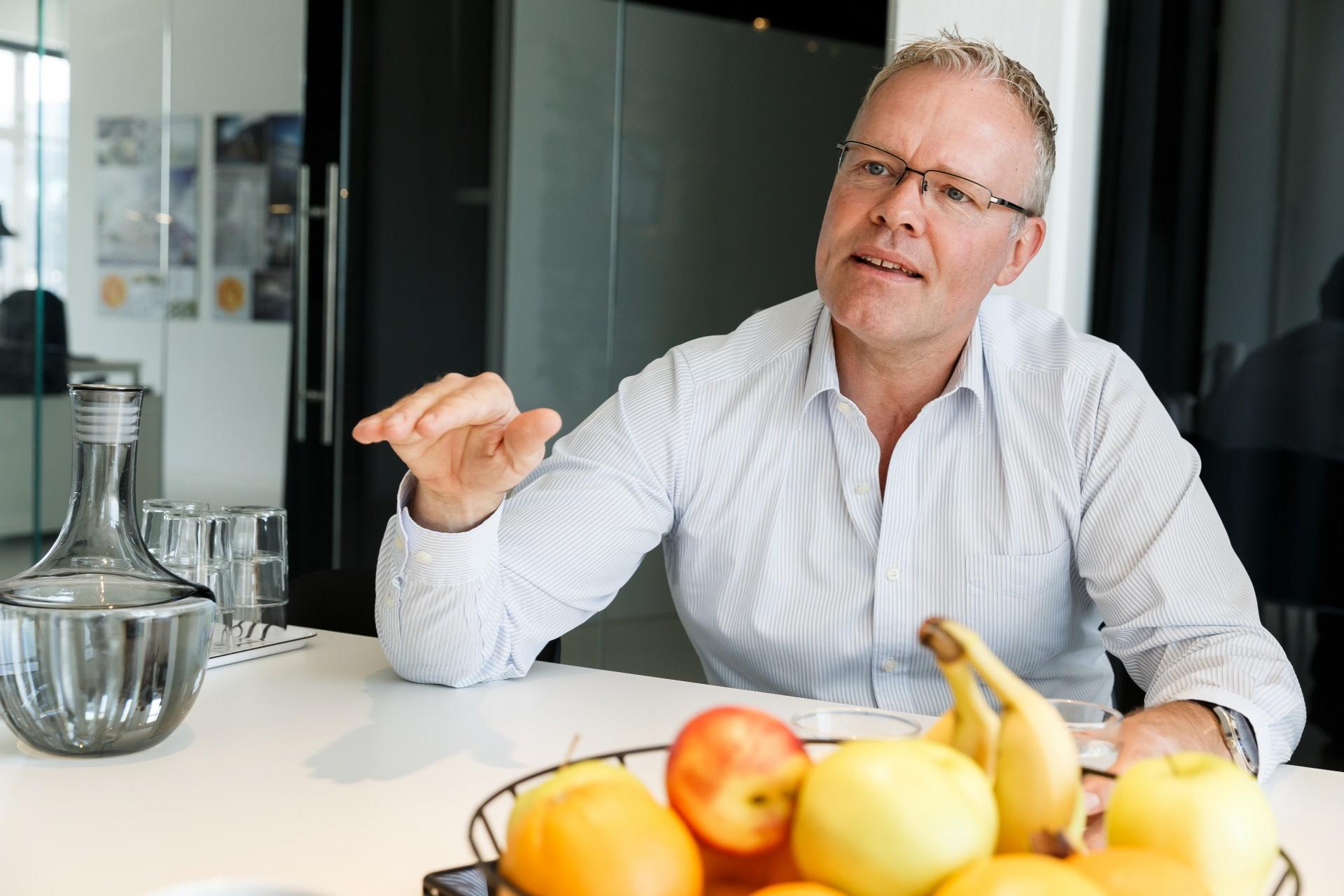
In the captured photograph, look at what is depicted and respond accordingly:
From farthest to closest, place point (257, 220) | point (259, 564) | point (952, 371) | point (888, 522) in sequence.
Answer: point (257, 220), point (952, 371), point (888, 522), point (259, 564)

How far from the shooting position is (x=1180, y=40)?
2.82 meters

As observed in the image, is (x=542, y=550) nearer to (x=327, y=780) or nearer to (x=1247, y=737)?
(x=327, y=780)

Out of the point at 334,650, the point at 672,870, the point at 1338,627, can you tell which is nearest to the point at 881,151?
the point at 334,650

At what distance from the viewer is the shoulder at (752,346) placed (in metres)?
1.81

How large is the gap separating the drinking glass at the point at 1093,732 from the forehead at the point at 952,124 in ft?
3.04

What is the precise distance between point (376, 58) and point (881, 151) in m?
2.87

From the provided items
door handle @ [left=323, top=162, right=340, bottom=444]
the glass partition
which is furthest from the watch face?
door handle @ [left=323, top=162, right=340, bottom=444]

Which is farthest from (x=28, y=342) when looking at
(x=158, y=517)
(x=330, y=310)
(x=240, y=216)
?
(x=158, y=517)

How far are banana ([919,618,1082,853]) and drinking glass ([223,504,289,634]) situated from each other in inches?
40.5

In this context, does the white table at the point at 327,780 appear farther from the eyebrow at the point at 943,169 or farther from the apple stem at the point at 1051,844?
the eyebrow at the point at 943,169

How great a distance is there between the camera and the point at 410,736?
1.18 meters

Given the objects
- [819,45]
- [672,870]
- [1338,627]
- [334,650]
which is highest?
[819,45]

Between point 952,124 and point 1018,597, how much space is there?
63 cm

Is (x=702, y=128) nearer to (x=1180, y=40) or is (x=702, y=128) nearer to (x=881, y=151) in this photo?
(x=1180, y=40)
